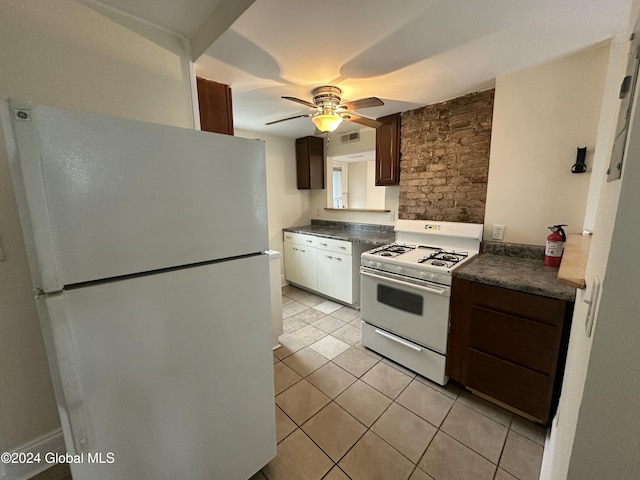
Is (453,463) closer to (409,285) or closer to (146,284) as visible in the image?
(409,285)

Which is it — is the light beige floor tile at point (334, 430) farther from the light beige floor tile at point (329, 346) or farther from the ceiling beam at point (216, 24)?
the ceiling beam at point (216, 24)

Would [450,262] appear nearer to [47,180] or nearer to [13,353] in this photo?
[47,180]

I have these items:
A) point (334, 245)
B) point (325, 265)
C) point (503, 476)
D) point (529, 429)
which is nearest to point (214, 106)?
point (334, 245)

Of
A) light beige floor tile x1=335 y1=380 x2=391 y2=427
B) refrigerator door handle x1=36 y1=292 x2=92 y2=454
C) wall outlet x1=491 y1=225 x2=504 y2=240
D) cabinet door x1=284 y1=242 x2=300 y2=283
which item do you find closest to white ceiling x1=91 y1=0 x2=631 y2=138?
wall outlet x1=491 y1=225 x2=504 y2=240

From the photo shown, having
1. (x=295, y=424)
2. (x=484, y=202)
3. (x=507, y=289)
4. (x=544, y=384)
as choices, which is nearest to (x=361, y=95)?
(x=484, y=202)

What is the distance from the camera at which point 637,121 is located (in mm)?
452

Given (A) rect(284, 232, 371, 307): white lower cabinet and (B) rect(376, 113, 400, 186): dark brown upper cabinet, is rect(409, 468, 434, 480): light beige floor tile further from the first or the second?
(B) rect(376, 113, 400, 186): dark brown upper cabinet

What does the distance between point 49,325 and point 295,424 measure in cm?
145

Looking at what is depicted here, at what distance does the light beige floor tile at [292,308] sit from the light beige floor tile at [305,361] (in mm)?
781

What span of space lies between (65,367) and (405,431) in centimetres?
172

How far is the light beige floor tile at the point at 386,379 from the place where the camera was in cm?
189

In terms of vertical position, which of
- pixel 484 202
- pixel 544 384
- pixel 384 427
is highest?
pixel 484 202

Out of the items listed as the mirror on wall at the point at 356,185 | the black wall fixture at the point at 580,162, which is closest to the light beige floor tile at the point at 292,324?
the black wall fixture at the point at 580,162

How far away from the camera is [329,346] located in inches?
95.9
